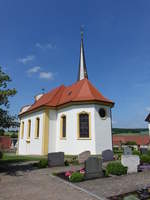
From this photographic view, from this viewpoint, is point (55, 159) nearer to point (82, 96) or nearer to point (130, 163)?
point (130, 163)

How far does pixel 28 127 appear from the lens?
2523 cm

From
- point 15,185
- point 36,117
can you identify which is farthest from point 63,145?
point 15,185

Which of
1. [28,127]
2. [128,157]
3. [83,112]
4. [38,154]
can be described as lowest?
[38,154]

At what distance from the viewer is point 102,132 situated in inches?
726

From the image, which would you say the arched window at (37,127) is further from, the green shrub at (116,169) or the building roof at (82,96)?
the green shrub at (116,169)

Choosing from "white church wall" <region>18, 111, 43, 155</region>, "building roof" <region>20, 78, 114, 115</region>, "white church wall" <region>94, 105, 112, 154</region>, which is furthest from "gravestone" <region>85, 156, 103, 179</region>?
"white church wall" <region>18, 111, 43, 155</region>

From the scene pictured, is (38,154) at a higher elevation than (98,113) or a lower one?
lower

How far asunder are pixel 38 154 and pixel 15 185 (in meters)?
13.7

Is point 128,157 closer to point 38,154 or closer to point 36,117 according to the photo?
point 38,154

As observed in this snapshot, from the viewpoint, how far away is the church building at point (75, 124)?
1814 cm

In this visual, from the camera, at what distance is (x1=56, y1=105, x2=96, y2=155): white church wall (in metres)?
17.9

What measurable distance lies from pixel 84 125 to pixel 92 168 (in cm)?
980

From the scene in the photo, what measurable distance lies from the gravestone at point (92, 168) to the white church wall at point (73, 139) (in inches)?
337

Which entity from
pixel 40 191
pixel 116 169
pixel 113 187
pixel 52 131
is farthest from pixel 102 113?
pixel 40 191
